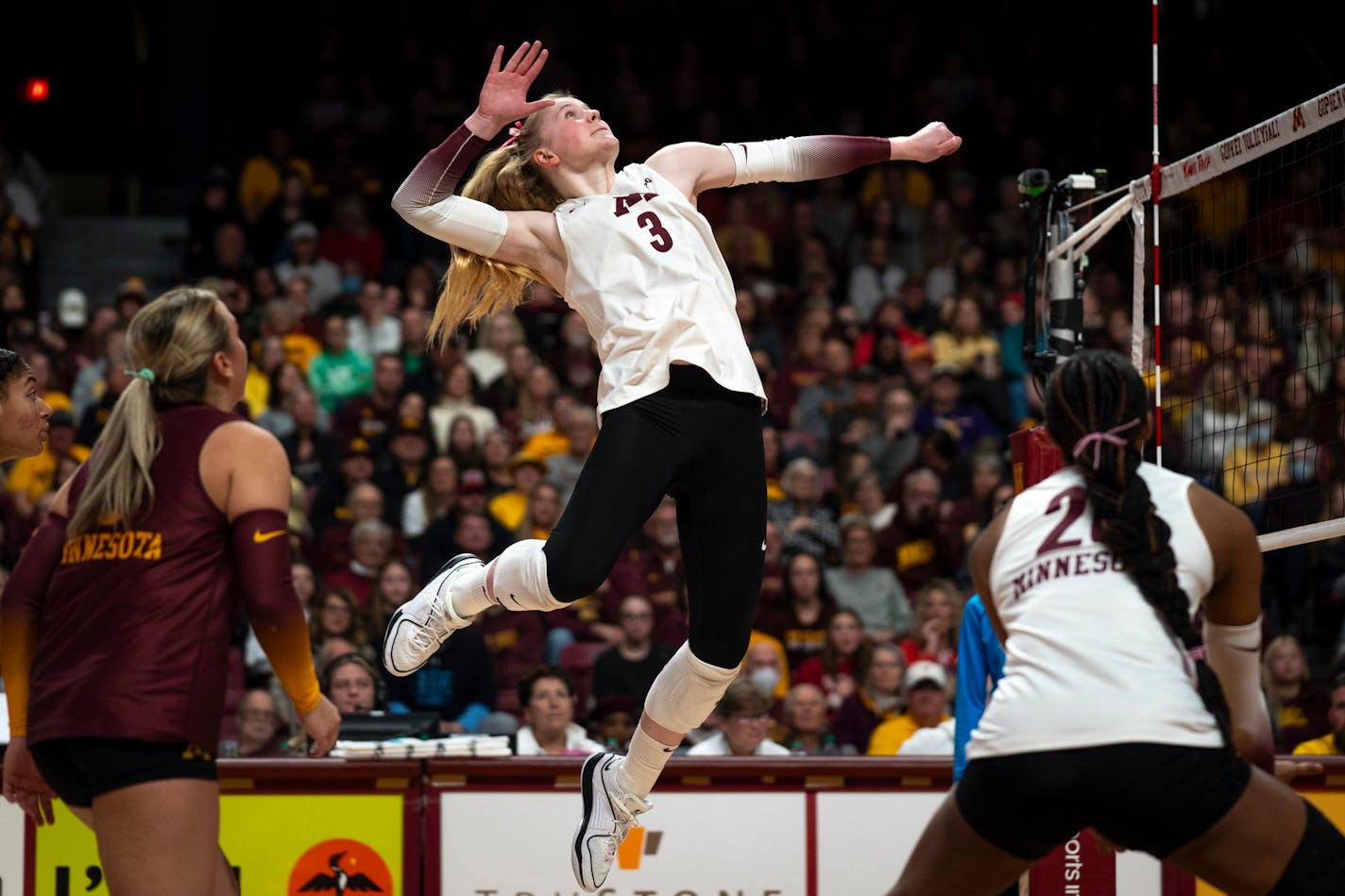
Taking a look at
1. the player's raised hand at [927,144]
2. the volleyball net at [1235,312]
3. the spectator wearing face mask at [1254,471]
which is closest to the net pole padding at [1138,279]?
the volleyball net at [1235,312]

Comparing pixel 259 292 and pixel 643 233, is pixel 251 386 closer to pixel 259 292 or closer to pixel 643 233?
pixel 259 292

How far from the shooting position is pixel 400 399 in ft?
37.4

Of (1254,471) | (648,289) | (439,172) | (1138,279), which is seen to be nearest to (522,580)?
(648,289)

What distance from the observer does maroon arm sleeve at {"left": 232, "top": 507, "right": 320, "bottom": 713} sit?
3893 mm

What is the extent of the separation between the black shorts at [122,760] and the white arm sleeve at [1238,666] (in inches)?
89.0

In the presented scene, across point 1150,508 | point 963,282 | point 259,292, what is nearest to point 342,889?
point 1150,508

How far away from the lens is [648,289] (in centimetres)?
512

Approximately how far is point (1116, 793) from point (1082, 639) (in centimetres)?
33

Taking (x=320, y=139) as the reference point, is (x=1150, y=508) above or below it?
below

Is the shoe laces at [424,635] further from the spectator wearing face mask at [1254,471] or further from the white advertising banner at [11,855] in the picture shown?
the spectator wearing face mask at [1254,471]

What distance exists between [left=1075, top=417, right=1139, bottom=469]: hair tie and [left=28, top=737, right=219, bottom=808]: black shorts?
6.75 feet

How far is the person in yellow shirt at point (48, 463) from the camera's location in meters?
10.9

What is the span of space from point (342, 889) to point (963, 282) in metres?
8.59

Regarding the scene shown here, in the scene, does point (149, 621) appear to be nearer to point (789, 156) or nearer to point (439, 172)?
point (439, 172)
